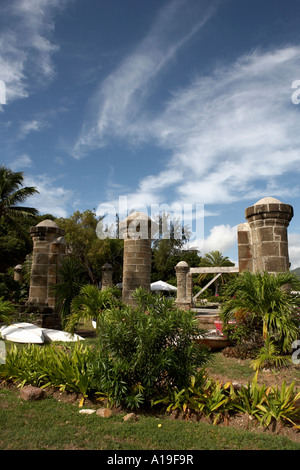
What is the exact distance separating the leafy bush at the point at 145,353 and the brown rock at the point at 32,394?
85 centimetres

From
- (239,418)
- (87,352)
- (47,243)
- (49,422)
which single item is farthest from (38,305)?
(239,418)

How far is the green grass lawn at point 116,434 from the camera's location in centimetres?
295

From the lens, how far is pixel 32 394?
4148 millimetres

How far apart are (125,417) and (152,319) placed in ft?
3.62

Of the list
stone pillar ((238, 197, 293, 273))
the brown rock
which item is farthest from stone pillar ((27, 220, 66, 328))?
stone pillar ((238, 197, 293, 273))

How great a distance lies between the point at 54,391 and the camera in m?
4.45

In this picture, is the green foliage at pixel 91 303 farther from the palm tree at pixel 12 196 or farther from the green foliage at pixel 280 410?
the palm tree at pixel 12 196

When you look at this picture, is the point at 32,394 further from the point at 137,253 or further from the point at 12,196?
the point at 12,196

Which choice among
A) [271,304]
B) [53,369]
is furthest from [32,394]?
[271,304]

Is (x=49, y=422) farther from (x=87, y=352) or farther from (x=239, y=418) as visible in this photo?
(x=239, y=418)

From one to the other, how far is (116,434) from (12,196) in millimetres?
20157

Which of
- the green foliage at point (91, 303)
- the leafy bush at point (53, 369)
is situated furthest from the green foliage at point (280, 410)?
the green foliage at point (91, 303)

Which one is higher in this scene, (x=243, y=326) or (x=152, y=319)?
(x=152, y=319)

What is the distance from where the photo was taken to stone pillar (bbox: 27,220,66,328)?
10.6 m
